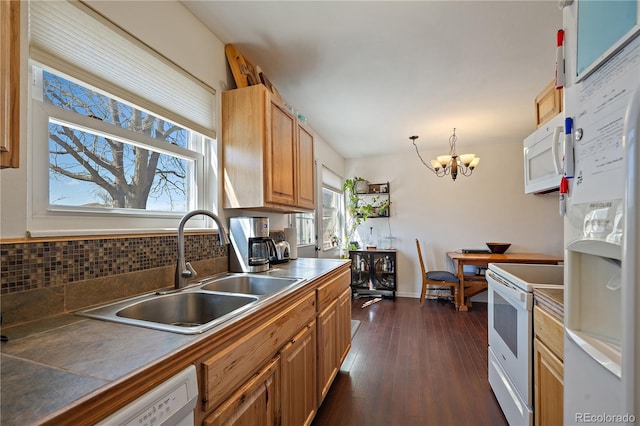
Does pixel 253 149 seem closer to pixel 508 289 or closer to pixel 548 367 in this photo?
pixel 508 289

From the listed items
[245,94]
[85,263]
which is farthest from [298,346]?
[245,94]

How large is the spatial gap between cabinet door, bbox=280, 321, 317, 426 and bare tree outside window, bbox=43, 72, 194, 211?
105 cm

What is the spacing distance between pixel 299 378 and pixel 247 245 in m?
0.87

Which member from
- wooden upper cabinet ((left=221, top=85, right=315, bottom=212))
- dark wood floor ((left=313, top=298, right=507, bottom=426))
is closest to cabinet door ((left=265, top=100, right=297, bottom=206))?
wooden upper cabinet ((left=221, top=85, right=315, bottom=212))

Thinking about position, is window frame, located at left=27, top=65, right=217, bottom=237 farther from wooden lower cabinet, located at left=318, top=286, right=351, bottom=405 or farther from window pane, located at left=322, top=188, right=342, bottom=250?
window pane, located at left=322, top=188, right=342, bottom=250

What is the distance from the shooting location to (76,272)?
1.06 meters

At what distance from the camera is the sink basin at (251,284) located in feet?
5.25

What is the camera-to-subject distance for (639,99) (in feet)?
1.86

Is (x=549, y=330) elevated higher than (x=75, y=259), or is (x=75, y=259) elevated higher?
(x=75, y=259)

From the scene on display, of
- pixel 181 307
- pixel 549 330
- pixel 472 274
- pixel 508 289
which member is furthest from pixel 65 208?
pixel 472 274

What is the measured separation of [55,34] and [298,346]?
5.54ft

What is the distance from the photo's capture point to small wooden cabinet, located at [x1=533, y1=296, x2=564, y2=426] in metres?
1.12

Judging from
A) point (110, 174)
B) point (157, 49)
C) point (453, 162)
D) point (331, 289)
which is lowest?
point (331, 289)

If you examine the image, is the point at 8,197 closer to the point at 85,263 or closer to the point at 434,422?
the point at 85,263
